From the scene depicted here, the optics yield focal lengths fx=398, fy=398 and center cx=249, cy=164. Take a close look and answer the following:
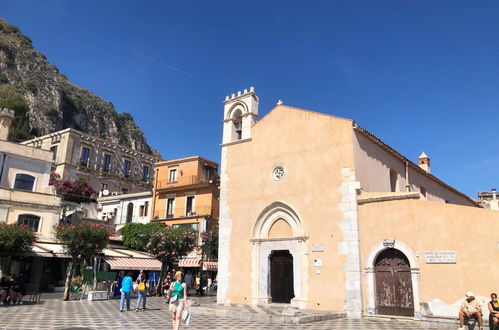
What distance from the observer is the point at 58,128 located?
68000mm

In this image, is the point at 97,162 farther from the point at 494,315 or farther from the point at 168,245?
the point at 494,315

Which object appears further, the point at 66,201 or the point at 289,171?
the point at 66,201

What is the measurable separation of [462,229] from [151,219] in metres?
30.9

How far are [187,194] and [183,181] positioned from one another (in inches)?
58.4

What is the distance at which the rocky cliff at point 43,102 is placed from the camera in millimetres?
62062

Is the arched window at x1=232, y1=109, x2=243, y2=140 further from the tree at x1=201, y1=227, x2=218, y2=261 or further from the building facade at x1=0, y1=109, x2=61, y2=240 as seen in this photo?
the building facade at x1=0, y1=109, x2=61, y2=240

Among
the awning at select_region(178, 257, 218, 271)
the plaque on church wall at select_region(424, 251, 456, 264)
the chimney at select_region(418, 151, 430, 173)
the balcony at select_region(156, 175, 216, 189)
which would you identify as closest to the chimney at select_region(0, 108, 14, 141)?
the balcony at select_region(156, 175, 216, 189)

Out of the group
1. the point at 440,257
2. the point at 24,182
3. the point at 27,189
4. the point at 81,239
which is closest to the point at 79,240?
the point at 81,239

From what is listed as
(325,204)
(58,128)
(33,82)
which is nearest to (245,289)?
(325,204)

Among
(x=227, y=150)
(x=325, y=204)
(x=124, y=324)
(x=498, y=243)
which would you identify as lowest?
(x=124, y=324)

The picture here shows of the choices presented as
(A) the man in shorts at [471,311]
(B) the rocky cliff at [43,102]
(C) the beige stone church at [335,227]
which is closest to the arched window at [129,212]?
(C) the beige stone church at [335,227]

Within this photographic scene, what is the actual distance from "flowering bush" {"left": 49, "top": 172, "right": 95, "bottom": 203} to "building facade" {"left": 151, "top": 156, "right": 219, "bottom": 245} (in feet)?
25.1

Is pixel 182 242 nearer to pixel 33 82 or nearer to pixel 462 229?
pixel 462 229

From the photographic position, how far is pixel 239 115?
74.9 ft
